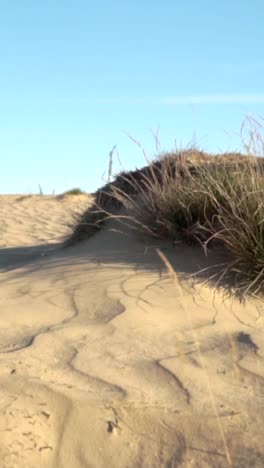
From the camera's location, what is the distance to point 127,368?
131 inches

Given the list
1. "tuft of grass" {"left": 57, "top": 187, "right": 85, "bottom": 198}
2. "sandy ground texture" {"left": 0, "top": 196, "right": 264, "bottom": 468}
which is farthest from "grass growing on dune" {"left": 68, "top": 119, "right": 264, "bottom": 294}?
"tuft of grass" {"left": 57, "top": 187, "right": 85, "bottom": 198}

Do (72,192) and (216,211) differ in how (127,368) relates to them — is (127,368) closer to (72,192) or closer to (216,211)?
(216,211)

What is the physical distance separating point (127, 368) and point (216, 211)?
2.07 meters

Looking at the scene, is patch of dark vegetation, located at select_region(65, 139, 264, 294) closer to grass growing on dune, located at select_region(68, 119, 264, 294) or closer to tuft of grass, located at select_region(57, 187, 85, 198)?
grass growing on dune, located at select_region(68, 119, 264, 294)

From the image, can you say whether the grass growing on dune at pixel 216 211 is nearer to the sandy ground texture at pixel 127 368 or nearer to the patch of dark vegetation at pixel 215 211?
the patch of dark vegetation at pixel 215 211

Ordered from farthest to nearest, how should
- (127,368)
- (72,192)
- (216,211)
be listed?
(72,192) < (216,211) < (127,368)

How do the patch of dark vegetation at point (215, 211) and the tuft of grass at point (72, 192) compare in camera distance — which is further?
the tuft of grass at point (72, 192)

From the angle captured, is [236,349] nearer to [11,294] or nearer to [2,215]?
[11,294]

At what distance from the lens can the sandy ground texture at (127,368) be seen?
8.99 feet

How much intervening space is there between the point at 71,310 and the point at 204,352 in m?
1.00

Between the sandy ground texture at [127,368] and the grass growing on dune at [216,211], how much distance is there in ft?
0.70

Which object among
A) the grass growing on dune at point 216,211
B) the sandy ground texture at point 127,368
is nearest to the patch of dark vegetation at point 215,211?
the grass growing on dune at point 216,211

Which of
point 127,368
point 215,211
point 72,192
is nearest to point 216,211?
point 215,211

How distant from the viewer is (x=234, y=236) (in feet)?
15.1
